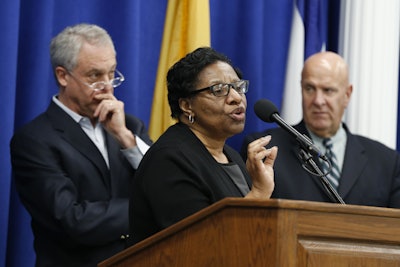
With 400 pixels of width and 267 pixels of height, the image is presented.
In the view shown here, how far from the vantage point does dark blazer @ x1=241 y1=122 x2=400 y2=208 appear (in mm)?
4660

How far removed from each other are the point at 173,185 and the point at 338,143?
2.11 m

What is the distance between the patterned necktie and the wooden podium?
229cm

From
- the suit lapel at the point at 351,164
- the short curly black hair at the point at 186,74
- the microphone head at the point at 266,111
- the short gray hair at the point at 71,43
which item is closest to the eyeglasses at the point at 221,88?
the short curly black hair at the point at 186,74

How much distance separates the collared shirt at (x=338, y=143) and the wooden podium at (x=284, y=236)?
2371 mm

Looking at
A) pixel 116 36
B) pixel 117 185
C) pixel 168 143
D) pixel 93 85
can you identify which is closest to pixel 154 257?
pixel 168 143

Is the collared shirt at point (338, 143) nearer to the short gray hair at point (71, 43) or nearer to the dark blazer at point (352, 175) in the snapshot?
the dark blazer at point (352, 175)

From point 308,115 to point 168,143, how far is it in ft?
6.27

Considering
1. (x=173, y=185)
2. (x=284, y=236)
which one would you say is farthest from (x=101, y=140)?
(x=284, y=236)

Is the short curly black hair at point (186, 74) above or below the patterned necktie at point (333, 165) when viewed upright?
above

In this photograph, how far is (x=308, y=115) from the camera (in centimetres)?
496

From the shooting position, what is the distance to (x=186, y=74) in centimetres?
340

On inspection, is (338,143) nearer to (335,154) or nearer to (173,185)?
(335,154)

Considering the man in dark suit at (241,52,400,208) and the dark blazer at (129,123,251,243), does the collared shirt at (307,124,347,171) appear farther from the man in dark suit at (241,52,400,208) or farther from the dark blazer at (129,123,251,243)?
the dark blazer at (129,123,251,243)

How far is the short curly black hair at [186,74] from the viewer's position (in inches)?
134
